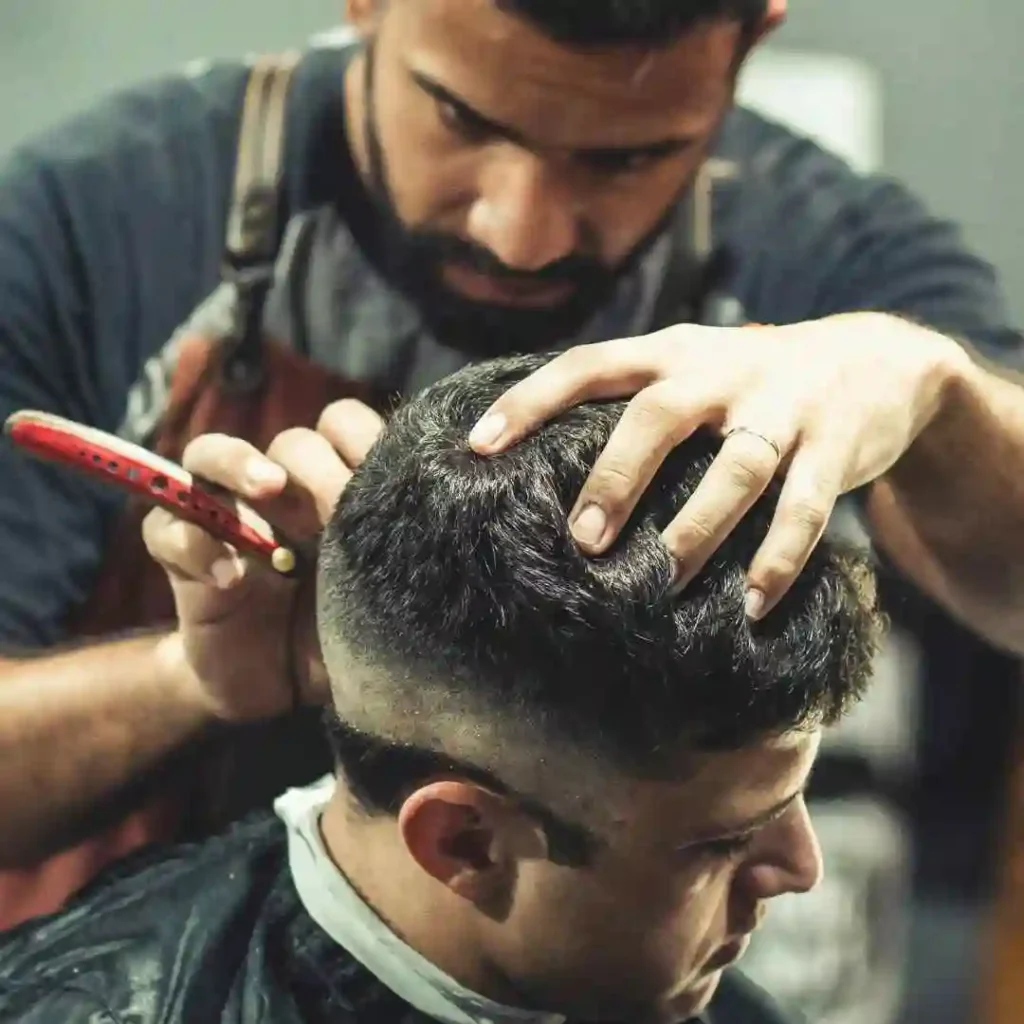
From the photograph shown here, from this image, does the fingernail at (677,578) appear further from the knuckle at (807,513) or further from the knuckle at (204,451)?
the knuckle at (204,451)

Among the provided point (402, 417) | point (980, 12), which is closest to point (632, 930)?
point (402, 417)

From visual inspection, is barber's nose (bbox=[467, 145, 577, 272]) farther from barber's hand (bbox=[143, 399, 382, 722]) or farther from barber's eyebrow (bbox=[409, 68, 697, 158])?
barber's hand (bbox=[143, 399, 382, 722])

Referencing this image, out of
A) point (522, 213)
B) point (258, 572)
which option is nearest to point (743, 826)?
point (258, 572)

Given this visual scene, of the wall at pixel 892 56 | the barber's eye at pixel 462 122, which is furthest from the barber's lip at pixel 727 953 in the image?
the wall at pixel 892 56

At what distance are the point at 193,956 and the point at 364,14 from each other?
0.79 m

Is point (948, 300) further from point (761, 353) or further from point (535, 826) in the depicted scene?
point (535, 826)

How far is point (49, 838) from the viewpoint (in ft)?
3.42

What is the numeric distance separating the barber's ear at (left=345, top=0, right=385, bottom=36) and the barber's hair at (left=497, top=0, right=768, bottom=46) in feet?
0.64

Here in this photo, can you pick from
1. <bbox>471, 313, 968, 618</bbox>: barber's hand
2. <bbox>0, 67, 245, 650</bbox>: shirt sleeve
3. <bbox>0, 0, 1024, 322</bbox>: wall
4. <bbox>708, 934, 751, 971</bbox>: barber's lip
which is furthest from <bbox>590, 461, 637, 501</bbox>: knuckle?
<bbox>0, 0, 1024, 322</bbox>: wall

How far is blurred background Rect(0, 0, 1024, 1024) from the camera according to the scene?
121 cm

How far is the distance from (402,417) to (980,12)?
989 mm

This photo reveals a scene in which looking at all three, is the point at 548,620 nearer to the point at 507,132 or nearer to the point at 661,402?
the point at 661,402

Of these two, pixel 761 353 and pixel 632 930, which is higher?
pixel 761 353

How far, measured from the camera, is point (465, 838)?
80 cm
